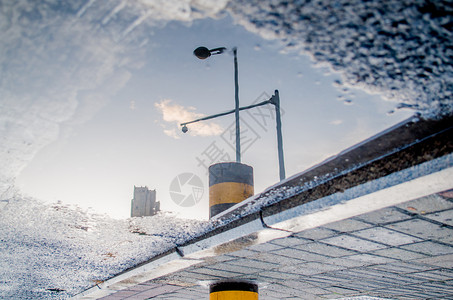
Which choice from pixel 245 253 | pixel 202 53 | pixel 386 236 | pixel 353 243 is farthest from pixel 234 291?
pixel 202 53

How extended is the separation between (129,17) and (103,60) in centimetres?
44

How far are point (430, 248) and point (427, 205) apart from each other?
1.11 meters

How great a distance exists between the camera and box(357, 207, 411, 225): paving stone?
224cm

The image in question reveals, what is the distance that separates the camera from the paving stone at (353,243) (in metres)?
2.82

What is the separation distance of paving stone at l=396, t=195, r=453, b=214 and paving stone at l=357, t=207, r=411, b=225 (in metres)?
0.09

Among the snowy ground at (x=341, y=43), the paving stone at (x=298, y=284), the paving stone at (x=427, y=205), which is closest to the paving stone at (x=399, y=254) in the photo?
→ the paving stone at (x=427, y=205)

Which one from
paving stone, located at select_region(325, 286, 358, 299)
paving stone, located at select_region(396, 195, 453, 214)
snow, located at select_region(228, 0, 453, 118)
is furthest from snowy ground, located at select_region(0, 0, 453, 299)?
paving stone, located at select_region(325, 286, 358, 299)

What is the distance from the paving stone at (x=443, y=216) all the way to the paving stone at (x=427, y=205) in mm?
89

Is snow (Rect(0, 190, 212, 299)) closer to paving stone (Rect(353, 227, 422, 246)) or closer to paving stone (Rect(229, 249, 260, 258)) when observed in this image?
paving stone (Rect(229, 249, 260, 258))

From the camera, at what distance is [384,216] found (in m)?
2.33

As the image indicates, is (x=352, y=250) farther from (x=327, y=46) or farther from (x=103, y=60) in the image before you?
(x=103, y=60)

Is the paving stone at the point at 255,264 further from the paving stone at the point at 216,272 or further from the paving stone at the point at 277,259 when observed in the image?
the paving stone at the point at 216,272

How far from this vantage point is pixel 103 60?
6.66 feet

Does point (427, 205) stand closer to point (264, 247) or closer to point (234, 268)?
point (264, 247)
